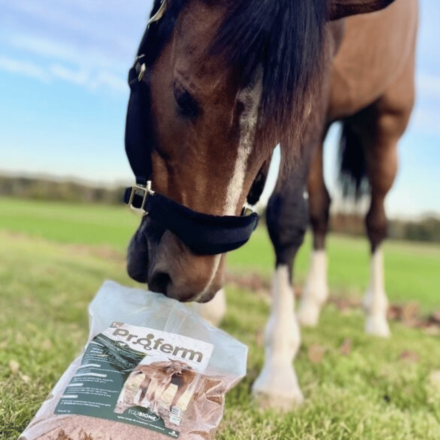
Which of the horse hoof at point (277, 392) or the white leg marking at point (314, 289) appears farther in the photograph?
the white leg marking at point (314, 289)

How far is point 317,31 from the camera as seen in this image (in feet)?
3.88

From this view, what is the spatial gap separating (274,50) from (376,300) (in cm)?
288

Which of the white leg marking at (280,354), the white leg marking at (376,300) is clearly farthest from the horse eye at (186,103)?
the white leg marking at (376,300)

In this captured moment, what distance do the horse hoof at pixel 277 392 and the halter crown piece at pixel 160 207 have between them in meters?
0.67

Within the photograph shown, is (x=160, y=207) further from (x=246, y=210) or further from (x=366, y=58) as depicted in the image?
(x=366, y=58)

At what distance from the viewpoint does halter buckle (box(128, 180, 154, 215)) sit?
4.36 ft

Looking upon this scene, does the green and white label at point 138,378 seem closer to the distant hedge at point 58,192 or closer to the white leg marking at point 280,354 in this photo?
the white leg marking at point 280,354

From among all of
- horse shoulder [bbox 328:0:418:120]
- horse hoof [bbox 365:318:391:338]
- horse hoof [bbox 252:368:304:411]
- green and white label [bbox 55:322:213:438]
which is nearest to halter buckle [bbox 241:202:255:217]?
green and white label [bbox 55:322:213:438]

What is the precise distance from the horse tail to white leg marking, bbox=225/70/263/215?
2908mm

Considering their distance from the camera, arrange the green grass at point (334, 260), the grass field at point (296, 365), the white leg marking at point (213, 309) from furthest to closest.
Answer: the green grass at point (334, 260) < the white leg marking at point (213, 309) < the grass field at point (296, 365)

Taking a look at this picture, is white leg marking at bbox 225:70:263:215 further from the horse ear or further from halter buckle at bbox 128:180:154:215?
the horse ear

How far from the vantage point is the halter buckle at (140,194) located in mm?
1329

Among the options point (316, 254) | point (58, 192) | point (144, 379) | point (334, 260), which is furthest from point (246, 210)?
point (58, 192)

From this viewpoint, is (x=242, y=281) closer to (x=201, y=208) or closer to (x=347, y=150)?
(x=347, y=150)
